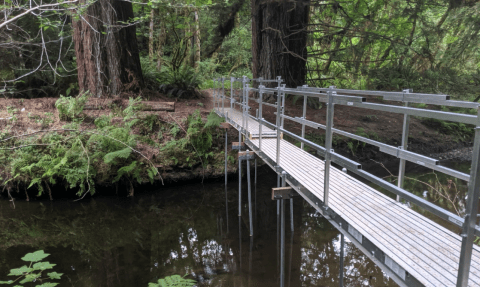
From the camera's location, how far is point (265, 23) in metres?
11.8

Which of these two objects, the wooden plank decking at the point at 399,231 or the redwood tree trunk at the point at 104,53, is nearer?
the wooden plank decking at the point at 399,231

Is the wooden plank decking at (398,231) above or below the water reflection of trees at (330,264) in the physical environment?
above

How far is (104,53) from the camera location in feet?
36.7

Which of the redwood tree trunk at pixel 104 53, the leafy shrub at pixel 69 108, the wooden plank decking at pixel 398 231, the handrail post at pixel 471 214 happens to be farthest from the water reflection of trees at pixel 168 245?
the redwood tree trunk at pixel 104 53

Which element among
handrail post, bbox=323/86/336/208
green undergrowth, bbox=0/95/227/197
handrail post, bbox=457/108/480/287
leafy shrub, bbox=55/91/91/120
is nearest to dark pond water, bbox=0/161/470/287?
green undergrowth, bbox=0/95/227/197

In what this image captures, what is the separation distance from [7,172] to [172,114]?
186 inches

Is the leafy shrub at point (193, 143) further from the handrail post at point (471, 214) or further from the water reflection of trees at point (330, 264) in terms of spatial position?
Answer: the handrail post at point (471, 214)

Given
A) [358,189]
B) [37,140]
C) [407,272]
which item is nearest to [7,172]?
[37,140]

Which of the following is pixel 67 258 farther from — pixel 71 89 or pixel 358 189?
pixel 71 89

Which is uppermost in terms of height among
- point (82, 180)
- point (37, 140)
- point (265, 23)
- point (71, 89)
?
point (265, 23)

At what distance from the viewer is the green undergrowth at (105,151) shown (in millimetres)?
8367

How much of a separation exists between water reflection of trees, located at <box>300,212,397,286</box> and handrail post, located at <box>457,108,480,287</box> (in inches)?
137

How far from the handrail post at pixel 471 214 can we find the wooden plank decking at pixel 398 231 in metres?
0.32

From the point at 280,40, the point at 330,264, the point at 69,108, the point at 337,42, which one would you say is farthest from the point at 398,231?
the point at 337,42
